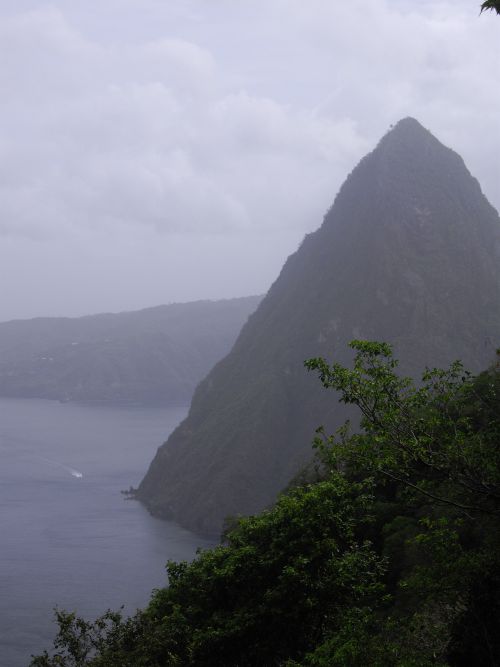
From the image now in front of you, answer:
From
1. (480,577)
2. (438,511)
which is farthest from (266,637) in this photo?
(438,511)

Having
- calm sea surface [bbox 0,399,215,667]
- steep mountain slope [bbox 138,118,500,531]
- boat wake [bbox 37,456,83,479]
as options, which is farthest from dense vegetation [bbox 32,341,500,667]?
boat wake [bbox 37,456,83,479]

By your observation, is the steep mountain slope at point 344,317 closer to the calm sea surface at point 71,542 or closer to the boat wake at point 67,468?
the calm sea surface at point 71,542

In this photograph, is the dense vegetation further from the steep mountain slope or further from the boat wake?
the boat wake

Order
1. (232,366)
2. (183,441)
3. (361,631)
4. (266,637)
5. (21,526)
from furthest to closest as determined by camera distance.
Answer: (232,366), (183,441), (21,526), (266,637), (361,631)

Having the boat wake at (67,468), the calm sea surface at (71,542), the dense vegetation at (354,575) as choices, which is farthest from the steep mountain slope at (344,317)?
the dense vegetation at (354,575)

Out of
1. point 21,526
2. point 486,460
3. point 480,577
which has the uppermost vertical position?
point 486,460

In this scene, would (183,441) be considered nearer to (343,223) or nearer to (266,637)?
(343,223)
